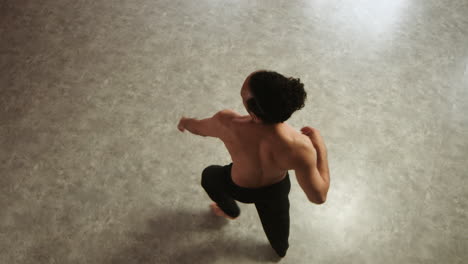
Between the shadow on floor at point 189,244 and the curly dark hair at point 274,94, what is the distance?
0.86 metres

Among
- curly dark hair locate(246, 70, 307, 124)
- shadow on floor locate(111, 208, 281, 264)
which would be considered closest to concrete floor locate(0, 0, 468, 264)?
shadow on floor locate(111, 208, 281, 264)

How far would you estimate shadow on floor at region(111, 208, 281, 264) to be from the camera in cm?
159

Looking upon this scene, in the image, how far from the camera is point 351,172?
1.86 metres

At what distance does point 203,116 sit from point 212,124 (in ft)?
2.84

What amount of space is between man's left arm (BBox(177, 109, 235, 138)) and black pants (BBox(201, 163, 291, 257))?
0.67ft

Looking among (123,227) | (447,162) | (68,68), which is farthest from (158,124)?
(447,162)

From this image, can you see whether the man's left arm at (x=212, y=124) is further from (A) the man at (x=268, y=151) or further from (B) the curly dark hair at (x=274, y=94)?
(B) the curly dark hair at (x=274, y=94)

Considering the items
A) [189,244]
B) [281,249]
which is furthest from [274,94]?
[189,244]

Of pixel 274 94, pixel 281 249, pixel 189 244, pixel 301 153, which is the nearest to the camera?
pixel 274 94

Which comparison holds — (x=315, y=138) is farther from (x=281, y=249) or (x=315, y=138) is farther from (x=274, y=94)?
(x=281, y=249)

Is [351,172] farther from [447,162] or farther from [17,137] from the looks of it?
[17,137]

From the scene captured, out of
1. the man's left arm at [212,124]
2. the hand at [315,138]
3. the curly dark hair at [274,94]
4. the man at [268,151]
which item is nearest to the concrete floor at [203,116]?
the man at [268,151]

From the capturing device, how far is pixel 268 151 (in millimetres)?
1064

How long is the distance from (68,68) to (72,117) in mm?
399
